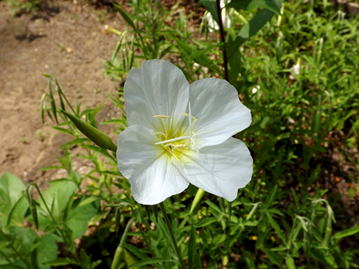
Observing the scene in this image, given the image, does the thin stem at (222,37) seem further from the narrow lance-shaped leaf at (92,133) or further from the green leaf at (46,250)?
the green leaf at (46,250)

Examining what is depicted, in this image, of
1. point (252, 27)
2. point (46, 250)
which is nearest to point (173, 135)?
point (252, 27)

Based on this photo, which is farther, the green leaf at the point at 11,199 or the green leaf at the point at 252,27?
the green leaf at the point at 11,199

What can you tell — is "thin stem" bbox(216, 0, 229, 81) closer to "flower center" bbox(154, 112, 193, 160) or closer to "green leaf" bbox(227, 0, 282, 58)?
"green leaf" bbox(227, 0, 282, 58)

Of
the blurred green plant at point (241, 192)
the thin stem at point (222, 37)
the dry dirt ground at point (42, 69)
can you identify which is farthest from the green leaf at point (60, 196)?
the thin stem at point (222, 37)

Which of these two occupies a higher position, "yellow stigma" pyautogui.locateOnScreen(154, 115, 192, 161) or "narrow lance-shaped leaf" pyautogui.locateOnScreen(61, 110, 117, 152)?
"narrow lance-shaped leaf" pyautogui.locateOnScreen(61, 110, 117, 152)

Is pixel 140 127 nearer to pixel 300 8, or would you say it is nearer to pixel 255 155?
pixel 255 155

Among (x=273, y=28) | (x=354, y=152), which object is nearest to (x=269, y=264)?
(x=354, y=152)

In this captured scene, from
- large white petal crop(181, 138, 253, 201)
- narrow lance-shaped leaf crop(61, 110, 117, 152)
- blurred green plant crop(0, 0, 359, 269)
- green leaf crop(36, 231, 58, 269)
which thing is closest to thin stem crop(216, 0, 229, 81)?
blurred green plant crop(0, 0, 359, 269)

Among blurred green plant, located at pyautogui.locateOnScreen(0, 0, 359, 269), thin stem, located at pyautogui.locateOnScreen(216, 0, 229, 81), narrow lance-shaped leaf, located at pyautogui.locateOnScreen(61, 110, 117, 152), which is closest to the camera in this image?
narrow lance-shaped leaf, located at pyautogui.locateOnScreen(61, 110, 117, 152)
